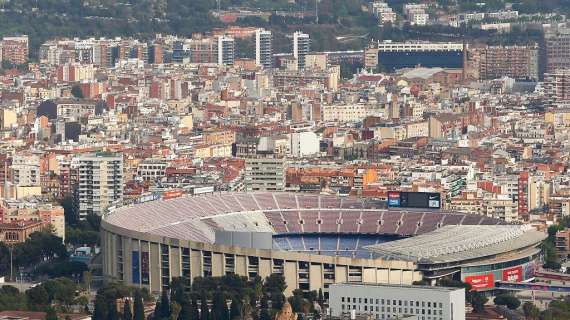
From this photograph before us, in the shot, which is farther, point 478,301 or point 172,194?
point 172,194

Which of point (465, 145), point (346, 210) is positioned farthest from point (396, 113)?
point (346, 210)

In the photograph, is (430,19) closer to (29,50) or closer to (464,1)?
(464,1)

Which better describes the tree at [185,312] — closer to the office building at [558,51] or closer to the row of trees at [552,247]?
the row of trees at [552,247]

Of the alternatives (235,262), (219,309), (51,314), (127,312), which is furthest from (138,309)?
(235,262)

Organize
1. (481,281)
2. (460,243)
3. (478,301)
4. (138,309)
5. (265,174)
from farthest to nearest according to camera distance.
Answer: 1. (265,174)
2. (460,243)
3. (481,281)
4. (478,301)
5. (138,309)

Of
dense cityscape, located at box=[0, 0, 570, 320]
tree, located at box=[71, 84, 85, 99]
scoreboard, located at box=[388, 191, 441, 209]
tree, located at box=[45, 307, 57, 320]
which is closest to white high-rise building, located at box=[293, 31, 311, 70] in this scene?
dense cityscape, located at box=[0, 0, 570, 320]

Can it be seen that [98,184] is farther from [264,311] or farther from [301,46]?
[301,46]

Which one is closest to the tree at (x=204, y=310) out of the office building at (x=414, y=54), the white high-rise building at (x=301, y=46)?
the office building at (x=414, y=54)

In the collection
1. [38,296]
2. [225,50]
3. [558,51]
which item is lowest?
[38,296]
